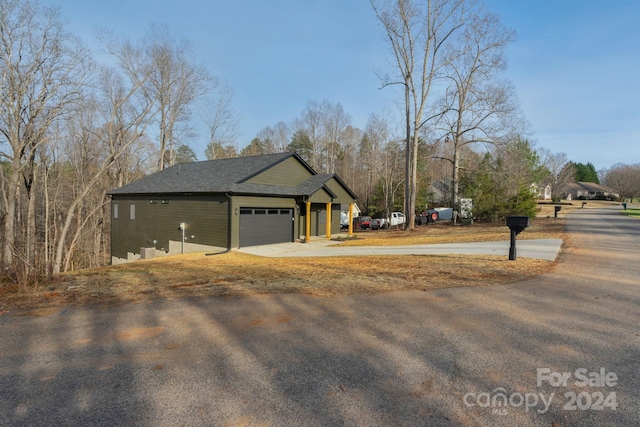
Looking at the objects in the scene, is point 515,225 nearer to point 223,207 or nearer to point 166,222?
point 223,207

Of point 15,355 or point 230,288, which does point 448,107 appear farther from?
point 15,355

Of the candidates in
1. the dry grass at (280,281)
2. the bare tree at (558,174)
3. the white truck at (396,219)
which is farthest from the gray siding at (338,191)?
the bare tree at (558,174)

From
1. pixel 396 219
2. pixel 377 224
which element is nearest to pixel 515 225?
pixel 377 224

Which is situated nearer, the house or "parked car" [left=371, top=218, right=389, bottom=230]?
the house

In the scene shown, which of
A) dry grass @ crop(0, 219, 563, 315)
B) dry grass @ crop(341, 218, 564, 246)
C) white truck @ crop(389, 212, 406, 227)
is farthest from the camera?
white truck @ crop(389, 212, 406, 227)

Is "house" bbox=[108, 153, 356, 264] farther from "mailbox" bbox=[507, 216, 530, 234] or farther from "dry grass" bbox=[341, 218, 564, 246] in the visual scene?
"mailbox" bbox=[507, 216, 530, 234]

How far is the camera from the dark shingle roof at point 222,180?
16000 millimetres

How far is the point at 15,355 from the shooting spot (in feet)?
10.8

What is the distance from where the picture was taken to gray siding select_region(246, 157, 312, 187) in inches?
692

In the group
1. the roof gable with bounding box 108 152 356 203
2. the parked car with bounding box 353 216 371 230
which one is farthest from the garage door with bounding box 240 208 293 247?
the parked car with bounding box 353 216 371 230

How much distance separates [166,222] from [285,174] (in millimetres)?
6939

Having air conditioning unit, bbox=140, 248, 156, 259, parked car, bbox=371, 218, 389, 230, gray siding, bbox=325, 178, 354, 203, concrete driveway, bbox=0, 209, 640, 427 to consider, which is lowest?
air conditioning unit, bbox=140, 248, 156, 259

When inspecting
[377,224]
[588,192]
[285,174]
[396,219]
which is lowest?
[377,224]

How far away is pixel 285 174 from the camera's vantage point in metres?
19.1
